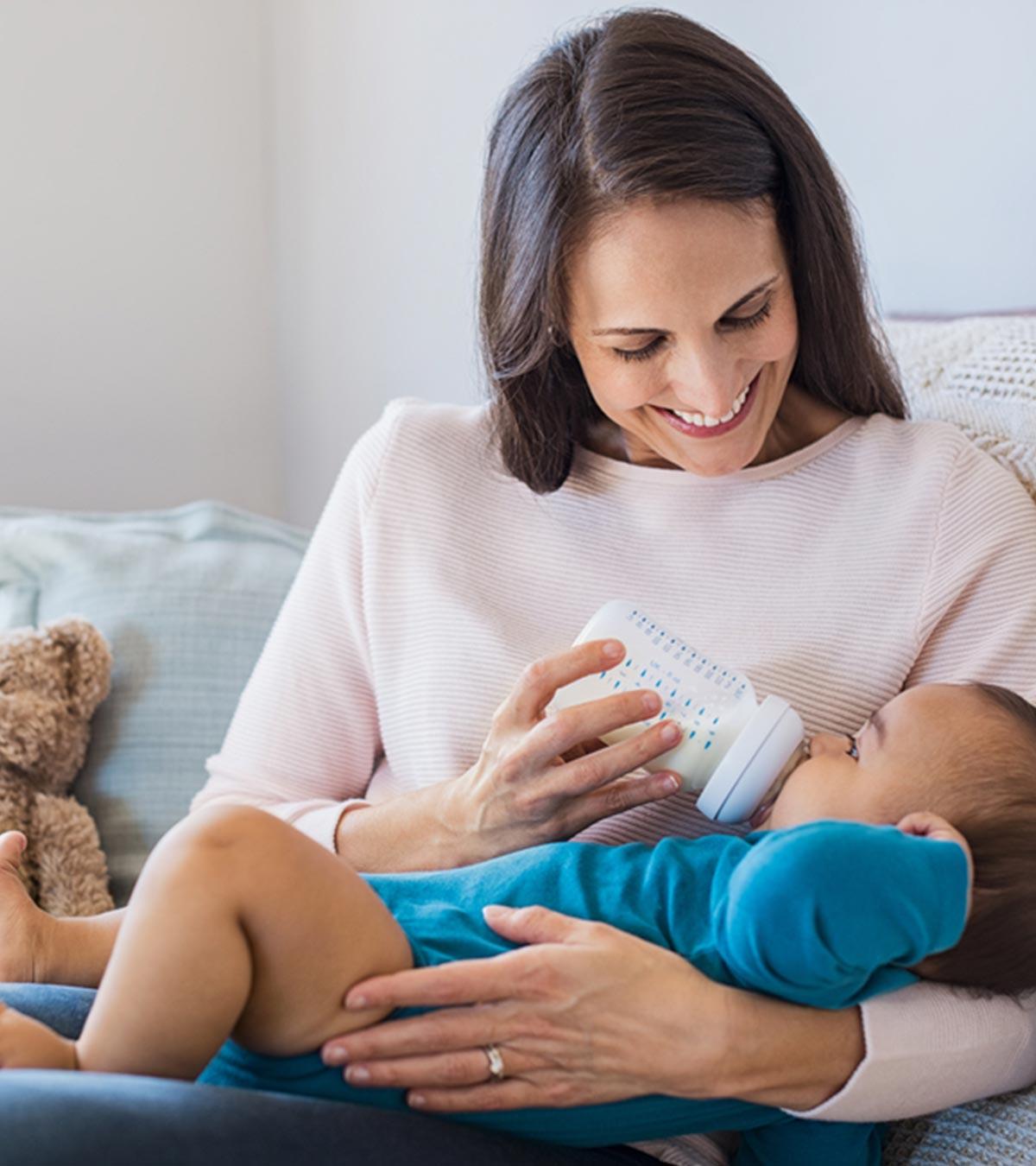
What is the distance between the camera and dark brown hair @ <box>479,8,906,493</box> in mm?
1191

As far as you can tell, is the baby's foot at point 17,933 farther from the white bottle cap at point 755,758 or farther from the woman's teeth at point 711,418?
the woman's teeth at point 711,418

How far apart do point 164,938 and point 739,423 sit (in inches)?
26.5

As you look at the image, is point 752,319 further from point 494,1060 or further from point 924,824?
point 494,1060

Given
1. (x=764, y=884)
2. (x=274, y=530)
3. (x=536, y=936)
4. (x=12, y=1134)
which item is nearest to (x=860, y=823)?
(x=764, y=884)

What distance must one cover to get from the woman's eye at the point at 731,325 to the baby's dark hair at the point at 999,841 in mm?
378

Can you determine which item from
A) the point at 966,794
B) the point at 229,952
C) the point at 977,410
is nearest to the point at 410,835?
the point at 229,952

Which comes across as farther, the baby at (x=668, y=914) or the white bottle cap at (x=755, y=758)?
the white bottle cap at (x=755, y=758)

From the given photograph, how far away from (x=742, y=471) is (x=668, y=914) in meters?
0.46

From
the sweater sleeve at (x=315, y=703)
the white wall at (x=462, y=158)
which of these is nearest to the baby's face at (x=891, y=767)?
the sweater sleeve at (x=315, y=703)

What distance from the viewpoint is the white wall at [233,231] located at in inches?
88.4

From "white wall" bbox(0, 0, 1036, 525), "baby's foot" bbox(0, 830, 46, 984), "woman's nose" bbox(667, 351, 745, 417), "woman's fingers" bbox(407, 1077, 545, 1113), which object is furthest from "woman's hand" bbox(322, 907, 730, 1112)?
"white wall" bbox(0, 0, 1036, 525)

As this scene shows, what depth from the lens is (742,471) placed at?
135 cm

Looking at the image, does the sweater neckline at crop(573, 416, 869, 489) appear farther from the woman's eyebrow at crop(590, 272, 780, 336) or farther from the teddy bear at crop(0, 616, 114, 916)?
the teddy bear at crop(0, 616, 114, 916)

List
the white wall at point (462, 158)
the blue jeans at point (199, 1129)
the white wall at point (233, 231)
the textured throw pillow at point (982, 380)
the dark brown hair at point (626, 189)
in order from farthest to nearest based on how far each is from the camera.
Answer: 1. the white wall at point (233, 231)
2. the white wall at point (462, 158)
3. the textured throw pillow at point (982, 380)
4. the dark brown hair at point (626, 189)
5. the blue jeans at point (199, 1129)
